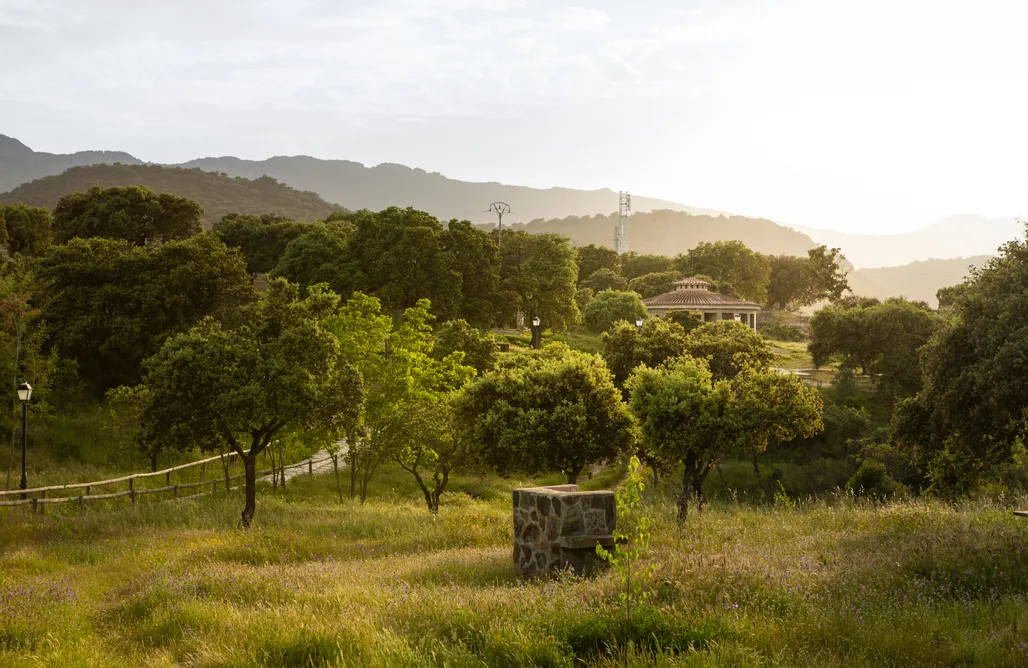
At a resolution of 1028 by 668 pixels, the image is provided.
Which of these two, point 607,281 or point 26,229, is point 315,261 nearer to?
point 26,229

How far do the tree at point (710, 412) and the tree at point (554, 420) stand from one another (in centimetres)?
175

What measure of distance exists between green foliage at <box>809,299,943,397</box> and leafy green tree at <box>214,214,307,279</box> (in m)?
49.3

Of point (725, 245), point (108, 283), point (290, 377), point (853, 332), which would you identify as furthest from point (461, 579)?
point (725, 245)

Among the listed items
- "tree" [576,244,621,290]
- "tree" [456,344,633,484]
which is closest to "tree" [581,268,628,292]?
"tree" [576,244,621,290]

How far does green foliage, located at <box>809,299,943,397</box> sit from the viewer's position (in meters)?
56.2

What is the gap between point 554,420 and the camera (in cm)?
2358

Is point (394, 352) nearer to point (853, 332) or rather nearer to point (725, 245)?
point (853, 332)

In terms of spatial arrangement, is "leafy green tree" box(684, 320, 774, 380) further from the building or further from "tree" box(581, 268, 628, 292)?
"tree" box(581, 268, 628, 292)

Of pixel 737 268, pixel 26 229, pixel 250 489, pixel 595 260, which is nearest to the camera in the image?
pixel 250 489

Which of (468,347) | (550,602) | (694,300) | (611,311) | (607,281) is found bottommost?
(550,602)

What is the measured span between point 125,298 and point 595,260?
82.6 meters

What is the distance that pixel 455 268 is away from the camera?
57.7 meters

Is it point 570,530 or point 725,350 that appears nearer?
point 570,530

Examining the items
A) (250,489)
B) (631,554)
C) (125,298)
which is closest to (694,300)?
(125,298)
